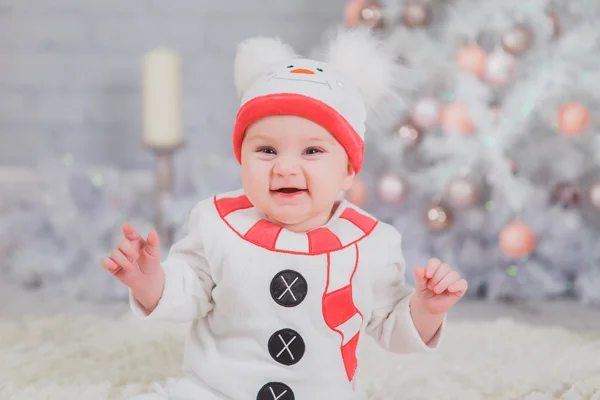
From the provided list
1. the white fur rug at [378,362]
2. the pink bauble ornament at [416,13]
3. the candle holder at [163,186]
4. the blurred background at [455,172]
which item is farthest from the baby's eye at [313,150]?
the candle holder at [163,186]

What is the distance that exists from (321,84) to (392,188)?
0.98 m

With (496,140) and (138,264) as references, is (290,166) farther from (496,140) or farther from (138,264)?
(496,140)

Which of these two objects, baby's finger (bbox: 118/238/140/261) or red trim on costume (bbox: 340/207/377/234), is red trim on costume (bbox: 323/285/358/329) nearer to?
red trim on costume (bbox: 340/207/377/234)

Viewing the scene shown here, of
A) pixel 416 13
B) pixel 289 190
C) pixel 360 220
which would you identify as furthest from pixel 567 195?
pixel 289 190

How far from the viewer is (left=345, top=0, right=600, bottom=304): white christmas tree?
182 cm

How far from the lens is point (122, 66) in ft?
8.11

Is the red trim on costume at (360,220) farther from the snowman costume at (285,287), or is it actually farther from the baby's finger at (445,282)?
the baby's finger at (445,282)

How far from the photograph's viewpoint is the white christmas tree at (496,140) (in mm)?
1819

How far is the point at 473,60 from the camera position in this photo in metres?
1.84

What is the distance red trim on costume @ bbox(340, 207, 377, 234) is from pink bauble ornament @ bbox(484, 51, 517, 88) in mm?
933

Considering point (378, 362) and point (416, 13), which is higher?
point (416, 13)

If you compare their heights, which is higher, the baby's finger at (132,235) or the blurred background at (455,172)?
the blurred background at (455,172)

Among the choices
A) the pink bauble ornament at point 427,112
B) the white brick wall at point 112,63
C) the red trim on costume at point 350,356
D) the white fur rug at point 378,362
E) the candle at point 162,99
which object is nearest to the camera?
the red trim on costume at point 350,356

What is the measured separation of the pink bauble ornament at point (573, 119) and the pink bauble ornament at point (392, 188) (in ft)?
1.37
